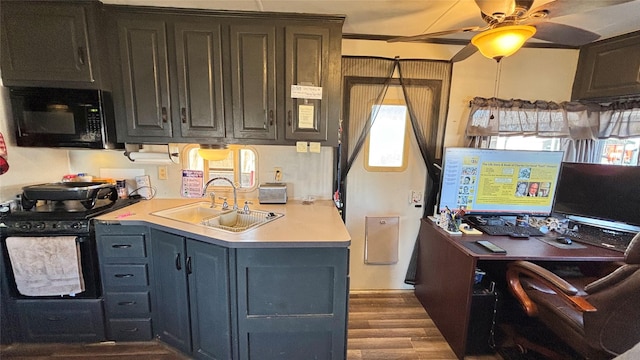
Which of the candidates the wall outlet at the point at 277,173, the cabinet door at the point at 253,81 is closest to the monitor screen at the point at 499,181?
the wall outlet at the point at 277,173

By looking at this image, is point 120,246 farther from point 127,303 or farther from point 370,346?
point 370,346

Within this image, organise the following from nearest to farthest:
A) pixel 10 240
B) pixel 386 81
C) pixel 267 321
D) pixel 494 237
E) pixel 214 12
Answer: pixel 267 321 → pixel 10 240 → pixel 214 12 → pixel 494 237 → pixel 386 81

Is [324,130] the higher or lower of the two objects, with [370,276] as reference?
higher

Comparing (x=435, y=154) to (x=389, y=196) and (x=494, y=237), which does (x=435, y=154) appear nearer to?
(x=389, y=196)

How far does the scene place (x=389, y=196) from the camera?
101 inches

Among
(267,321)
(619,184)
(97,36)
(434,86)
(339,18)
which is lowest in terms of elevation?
(267,321)

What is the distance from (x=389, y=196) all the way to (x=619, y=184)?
1671 mm

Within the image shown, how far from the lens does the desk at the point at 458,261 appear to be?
1.73 m

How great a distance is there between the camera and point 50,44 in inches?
71.9

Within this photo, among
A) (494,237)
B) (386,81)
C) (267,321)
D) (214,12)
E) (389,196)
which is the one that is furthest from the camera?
(389,196)

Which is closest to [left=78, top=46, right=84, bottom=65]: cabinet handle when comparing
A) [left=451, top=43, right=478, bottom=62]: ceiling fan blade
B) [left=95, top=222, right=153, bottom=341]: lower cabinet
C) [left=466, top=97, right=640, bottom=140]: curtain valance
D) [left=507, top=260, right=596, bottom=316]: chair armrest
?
[left=95, top=222, right=153, bottom=341]: lower cabinet

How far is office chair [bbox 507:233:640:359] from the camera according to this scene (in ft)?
4.02

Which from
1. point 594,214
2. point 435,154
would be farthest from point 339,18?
point 594,214

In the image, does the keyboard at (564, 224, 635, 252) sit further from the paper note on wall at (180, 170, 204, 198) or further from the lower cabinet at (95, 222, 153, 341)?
the lower cabinet at (95, 222, 153, 341)
